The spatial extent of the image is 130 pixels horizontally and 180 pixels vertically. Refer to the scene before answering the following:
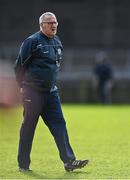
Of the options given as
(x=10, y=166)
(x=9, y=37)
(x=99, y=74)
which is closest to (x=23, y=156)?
(x=10, y=166)

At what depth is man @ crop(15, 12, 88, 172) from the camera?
10.9 meters

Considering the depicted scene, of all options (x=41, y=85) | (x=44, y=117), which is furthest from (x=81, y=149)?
(x=41, y=85)

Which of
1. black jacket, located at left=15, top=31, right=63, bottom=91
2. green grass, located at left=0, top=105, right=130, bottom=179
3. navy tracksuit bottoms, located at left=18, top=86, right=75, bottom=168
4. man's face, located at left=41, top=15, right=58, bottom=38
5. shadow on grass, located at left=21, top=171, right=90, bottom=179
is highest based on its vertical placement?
man's face, located at left=41, top=15, right=58, bottom=38

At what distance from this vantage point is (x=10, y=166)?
38.2ft

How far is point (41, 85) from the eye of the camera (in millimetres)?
10930

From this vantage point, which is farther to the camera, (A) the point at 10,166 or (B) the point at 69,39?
(B) the point at 69,39

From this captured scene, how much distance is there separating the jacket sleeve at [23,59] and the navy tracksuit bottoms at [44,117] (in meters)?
0.19

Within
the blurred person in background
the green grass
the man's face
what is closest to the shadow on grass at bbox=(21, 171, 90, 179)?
A: the green grass

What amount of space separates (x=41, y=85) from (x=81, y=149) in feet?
11.8

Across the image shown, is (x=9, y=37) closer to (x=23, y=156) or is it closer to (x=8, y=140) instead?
(x=8, y=140)

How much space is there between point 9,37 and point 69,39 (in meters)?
3.07

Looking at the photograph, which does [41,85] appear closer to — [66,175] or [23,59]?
[23,59]

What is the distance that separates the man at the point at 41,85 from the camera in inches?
427

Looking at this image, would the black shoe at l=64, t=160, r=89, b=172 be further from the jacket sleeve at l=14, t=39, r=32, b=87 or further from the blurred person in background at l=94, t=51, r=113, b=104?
the blurred person in background at l=94, t=51, r=113, b=104
